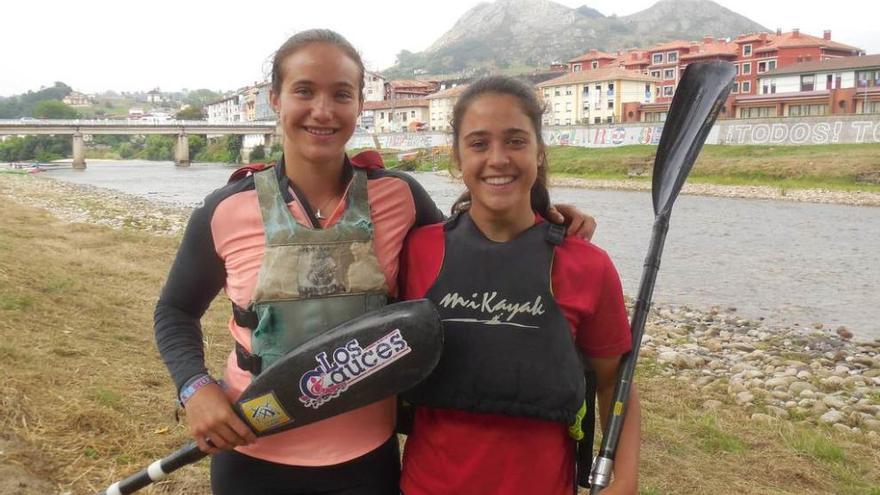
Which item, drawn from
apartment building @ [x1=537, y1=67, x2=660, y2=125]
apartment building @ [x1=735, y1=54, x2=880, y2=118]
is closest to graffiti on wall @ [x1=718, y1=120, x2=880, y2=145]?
apartment building @ [x1=735, y1=54, x2=880, y2=118]

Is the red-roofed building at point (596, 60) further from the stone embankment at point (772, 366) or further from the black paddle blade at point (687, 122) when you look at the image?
the black paddle blade at point (687, 122)

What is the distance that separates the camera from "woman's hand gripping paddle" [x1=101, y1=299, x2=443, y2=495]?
1963 millimetres

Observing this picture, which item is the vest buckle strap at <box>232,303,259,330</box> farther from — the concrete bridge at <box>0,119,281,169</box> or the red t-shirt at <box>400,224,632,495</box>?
the concrete bridge at <box>0,119,281,169</box>

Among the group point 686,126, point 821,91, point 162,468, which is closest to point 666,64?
point 821,91

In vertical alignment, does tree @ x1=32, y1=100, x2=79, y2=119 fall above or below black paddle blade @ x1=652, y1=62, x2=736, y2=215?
above

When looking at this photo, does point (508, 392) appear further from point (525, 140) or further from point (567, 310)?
point (525, 140)

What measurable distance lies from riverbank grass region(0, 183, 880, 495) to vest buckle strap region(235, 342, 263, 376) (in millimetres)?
1697

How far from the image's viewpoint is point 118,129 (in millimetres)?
66938

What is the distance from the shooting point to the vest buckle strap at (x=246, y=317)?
2068 mm

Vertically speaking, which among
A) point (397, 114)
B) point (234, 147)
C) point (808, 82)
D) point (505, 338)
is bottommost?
point (505, 338)

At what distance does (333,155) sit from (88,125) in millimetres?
72461

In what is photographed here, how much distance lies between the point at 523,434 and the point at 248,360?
80 cm

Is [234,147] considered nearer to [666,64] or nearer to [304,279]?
[666,64]

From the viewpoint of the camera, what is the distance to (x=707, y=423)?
568 cm
